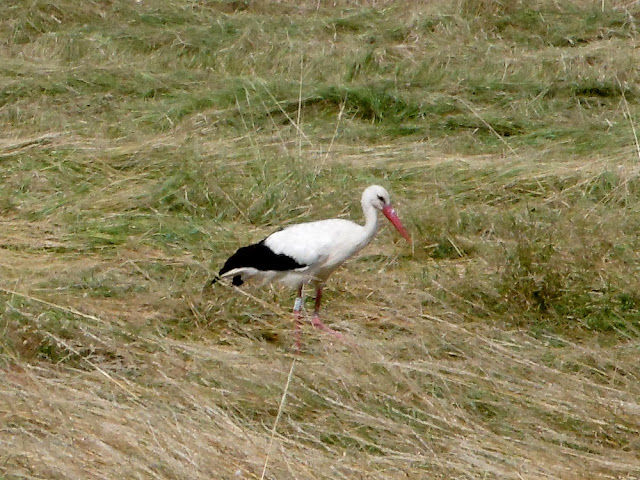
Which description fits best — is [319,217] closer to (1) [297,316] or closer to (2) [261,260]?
(2) [261,260]

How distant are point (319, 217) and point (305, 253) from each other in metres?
1.11

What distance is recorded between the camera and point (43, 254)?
5.30 m

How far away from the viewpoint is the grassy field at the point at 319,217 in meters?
3.41

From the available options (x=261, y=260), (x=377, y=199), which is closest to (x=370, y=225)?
(x=377, y=199)

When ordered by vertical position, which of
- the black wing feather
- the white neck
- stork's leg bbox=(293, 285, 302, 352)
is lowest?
stork's leg bbox=(293, 285, 302, 352)

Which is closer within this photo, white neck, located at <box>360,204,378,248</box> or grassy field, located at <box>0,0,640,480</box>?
grassy field, located at <box>0,0,640,480</box>

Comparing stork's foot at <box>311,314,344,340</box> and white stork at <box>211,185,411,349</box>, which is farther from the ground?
white stork at <box>211,185,411,349</box>

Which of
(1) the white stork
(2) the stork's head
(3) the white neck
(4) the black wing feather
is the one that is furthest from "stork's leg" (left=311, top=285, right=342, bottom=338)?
(2) the stork's head

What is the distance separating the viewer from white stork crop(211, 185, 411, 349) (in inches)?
181

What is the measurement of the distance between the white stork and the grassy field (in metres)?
0.12

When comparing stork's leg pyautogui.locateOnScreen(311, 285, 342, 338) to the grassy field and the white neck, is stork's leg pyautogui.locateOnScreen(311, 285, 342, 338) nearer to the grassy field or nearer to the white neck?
the grassy field

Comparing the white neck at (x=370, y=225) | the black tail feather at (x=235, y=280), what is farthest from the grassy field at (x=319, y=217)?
the white neck at (x=370, y=225)

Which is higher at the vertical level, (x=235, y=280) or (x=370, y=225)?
(x=370, y=225)

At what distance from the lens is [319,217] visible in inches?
223
